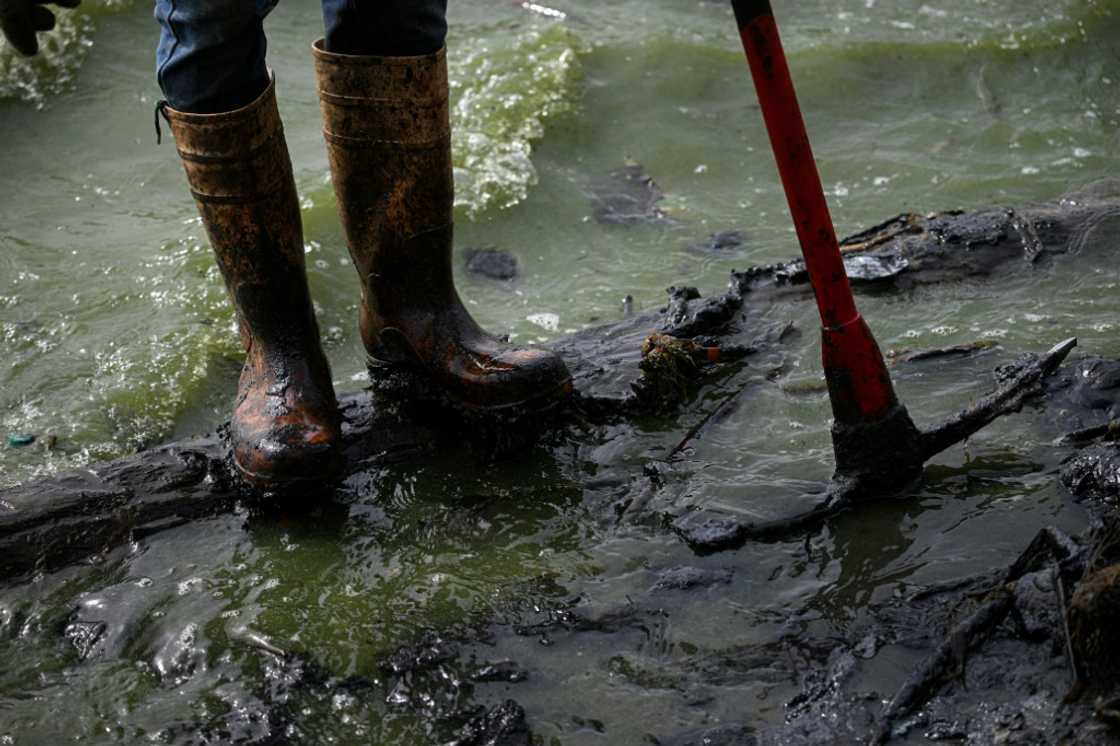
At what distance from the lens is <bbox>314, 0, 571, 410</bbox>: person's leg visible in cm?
230

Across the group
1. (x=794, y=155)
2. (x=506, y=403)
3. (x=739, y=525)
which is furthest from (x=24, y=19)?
(x=739, y=525)

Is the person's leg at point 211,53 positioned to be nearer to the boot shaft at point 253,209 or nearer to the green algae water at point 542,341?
the boot shaft at point 253,209

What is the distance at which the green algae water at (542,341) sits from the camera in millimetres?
1921

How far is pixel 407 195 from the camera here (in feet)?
7.84

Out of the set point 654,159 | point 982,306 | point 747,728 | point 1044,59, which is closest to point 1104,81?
point 1044,59

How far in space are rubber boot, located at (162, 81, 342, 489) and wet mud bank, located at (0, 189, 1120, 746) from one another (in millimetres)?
161

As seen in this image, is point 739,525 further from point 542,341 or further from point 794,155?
point 542,341

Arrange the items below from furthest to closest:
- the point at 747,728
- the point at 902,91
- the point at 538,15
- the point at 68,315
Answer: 1. the point at 538,15
2. the point at 902,91
3. the point at 68,315
4. the point at 747,728

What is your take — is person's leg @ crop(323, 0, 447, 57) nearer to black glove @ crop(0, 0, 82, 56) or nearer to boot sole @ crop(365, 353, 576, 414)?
black glove @ crop(0, 0, 82, 56)

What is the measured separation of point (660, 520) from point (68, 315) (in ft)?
7.63

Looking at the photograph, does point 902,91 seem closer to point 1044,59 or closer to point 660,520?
point 1044,59

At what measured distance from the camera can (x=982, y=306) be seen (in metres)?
2.89

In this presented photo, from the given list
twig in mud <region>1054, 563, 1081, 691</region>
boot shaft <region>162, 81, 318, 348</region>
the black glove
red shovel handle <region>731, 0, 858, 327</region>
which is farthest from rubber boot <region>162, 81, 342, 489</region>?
twig in mud <region>1054, 563, 1081, 691</region>

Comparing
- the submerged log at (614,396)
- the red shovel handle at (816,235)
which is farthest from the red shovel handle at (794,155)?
the submerged log at (614,396)
